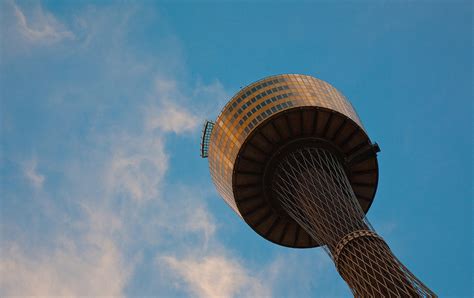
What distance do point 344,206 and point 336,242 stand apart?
167 inches

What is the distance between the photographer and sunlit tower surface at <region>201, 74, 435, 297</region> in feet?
159

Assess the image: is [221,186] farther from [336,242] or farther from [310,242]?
[336,242]

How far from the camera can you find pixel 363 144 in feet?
175

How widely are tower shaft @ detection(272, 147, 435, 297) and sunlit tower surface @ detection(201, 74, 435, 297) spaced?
12 cm

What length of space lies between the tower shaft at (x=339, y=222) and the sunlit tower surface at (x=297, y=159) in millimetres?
117

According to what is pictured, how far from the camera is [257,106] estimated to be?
2069 inches

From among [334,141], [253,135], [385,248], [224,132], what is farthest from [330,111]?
[385,248]

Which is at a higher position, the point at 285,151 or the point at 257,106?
the point at 257,106

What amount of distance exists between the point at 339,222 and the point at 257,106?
→ 16333 mm

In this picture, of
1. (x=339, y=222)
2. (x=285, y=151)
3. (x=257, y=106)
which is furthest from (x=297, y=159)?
(x=339, y=222)

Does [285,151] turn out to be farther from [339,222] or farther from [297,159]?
[339,222]

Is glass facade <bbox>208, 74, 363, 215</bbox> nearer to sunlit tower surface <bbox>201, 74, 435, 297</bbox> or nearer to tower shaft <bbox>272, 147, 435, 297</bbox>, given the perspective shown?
sunlit tower surface <bbox>201, 74, 435, 297</bbox>

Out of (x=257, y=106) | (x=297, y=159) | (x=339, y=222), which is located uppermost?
(x=257, y=106)

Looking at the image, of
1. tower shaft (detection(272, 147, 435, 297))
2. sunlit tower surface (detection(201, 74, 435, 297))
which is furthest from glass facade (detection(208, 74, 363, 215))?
tower shaft (detection(272, 147, 435, 297))
